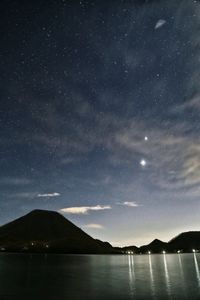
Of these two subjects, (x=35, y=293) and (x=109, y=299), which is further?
(x=35, y=293)

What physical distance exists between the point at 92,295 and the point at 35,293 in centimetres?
931

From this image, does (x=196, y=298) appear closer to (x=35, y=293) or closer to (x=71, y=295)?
(x=71, y=295)

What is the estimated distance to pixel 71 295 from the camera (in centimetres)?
4478

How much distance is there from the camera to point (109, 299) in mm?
41625

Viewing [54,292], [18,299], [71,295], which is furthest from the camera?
[54,292]

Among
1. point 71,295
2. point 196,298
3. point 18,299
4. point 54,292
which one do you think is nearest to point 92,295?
point 71,295

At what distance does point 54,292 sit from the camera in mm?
48000

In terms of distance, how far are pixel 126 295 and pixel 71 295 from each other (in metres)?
8.54

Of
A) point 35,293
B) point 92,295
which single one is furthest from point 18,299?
point 92,295

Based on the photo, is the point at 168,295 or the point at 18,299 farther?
the point at 168,295

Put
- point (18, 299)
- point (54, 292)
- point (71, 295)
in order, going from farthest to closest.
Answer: point (54, 292), point (71, 295), point (18, 299)

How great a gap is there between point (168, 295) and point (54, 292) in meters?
18.3

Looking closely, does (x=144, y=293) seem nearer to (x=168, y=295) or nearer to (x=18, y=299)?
(x=168, y=295)

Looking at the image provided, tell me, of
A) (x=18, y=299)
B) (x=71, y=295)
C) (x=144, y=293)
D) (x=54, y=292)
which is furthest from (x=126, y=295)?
(x=18, y=299)
